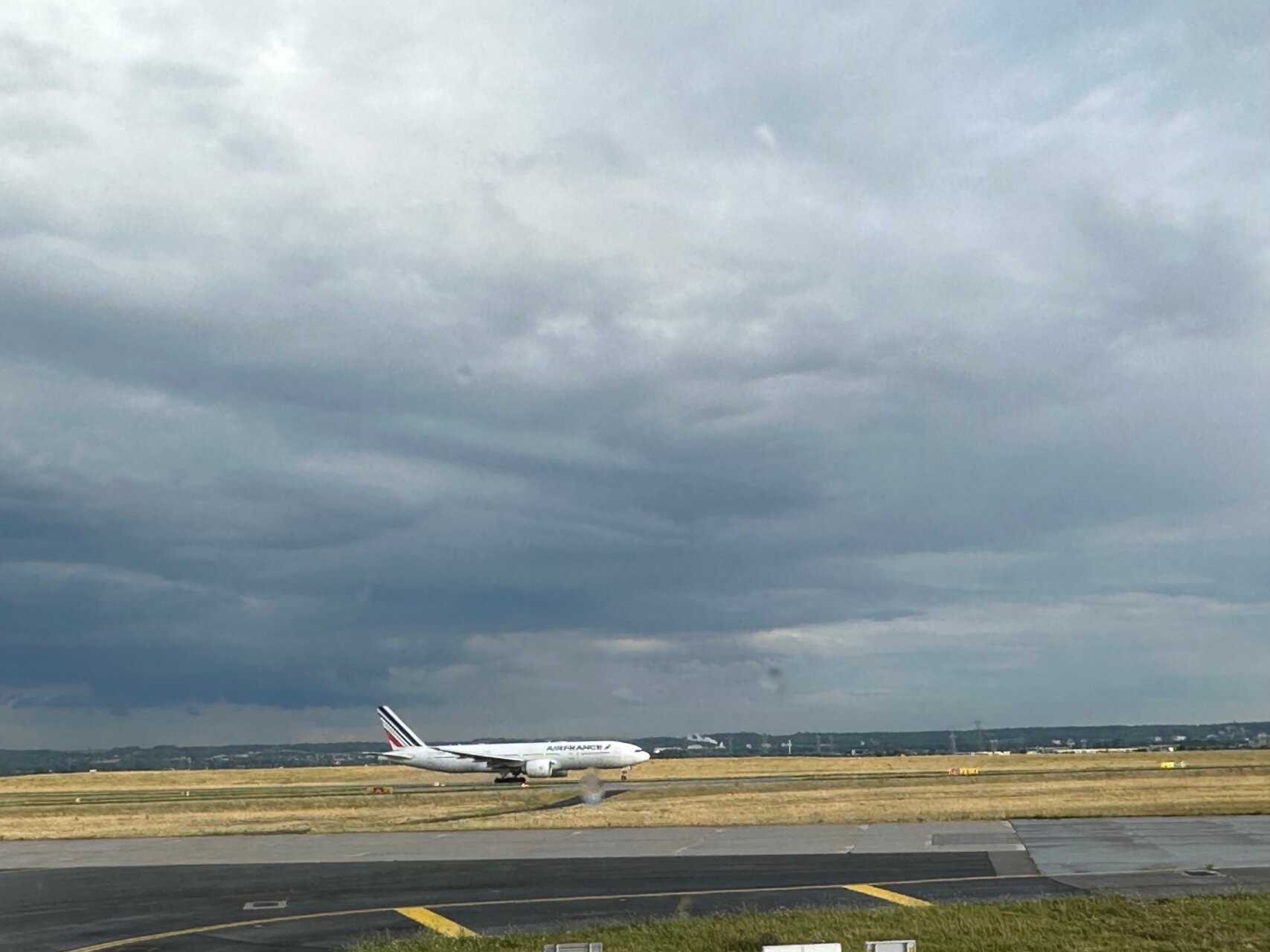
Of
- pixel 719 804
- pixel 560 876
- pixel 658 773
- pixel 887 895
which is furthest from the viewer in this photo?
pixel 658 773

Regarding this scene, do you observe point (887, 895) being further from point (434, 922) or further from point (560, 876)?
point (434, 922)

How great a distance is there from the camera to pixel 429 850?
37812 mm

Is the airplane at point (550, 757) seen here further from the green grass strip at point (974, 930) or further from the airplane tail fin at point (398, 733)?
the green grass strip at point (974, 930)

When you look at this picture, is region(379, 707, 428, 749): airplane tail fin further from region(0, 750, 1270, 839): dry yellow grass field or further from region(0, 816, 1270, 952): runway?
region(0, 816, 1270, 952): runway

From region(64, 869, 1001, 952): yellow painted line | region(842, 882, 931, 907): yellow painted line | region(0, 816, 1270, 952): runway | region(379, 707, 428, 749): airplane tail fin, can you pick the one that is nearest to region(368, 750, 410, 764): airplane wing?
region(379, 707, 428, 749): airplane tail fin

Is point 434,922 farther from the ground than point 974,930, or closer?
closer

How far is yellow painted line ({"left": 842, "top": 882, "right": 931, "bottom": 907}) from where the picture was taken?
2339cm

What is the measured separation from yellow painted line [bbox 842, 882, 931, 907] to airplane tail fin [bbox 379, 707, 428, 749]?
101537mm

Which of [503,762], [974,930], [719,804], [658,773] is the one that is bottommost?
[658,773]

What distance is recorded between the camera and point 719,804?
56.1 metres

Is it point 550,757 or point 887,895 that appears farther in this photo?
point 550,757

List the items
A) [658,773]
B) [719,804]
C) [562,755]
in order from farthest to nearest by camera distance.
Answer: [658,773] < [562,755] < [719,804]

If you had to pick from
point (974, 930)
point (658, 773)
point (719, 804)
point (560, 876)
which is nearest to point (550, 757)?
point (658, 773)

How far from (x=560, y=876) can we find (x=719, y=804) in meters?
27.3
